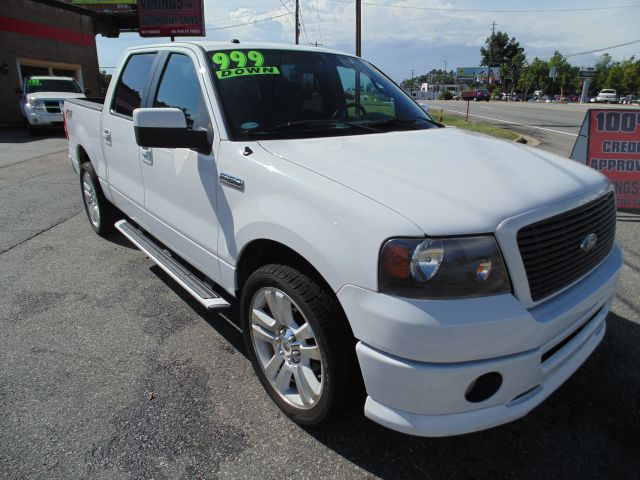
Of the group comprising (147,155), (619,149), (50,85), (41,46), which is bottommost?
(619,149)

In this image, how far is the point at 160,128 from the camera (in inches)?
101

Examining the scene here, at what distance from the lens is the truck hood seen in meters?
1.87

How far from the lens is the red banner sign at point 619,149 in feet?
20.6

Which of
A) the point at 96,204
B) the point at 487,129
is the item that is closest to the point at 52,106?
the point at 96,204

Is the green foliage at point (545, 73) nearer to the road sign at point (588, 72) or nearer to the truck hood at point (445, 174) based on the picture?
the road sign at point (588, 72)

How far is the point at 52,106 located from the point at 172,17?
1782cm

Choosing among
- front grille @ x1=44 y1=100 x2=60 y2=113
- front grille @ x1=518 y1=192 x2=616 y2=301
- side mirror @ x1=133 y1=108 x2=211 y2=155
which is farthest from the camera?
front grille @ x1=44 y1=100 x2=60 y2=113

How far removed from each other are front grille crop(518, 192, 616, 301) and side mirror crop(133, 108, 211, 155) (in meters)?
1.80

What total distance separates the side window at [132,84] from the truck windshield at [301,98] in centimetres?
108

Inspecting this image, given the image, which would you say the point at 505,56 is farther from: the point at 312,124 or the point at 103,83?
the point at 312,124

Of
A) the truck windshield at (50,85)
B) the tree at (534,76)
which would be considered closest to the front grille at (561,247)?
the truck windshield at (50,85)

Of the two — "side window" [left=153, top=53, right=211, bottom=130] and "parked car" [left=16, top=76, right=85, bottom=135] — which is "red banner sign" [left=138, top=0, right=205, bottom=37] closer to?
"parked car" [left=16, top=76, right=85, bottom=135]

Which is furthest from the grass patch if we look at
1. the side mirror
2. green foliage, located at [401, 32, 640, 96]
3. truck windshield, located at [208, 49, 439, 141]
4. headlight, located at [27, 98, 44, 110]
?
green foliage, located at [401, 32, 640, 96]

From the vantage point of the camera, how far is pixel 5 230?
577cm
